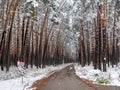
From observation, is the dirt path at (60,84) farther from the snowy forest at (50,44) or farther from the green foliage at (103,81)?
the green foliage at (103,81)

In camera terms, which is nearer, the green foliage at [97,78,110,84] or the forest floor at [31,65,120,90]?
the forest floor at [31,65,120,90]

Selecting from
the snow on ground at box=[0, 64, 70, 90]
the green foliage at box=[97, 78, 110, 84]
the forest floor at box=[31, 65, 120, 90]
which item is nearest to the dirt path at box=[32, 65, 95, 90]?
the forest floor at box=[31, 65, 120, 90]

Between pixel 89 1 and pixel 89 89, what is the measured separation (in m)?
23.5

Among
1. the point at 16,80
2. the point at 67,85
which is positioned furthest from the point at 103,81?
the point at 16,80

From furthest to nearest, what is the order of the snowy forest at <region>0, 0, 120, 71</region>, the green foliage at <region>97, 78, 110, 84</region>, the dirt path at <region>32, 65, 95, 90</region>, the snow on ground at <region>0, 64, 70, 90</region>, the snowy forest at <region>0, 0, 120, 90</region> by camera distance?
the snowy forest at <region>0, 0, 120, 71</region> < the snowy forest at <region>0, 0, 120, 90</region> < the green foliage at <region>97, 78, 110, 84</region> < the snow on ground at <region>0, 64, 70, 90</region> < the dirt path at <region>32, 65, 95, 90</region>

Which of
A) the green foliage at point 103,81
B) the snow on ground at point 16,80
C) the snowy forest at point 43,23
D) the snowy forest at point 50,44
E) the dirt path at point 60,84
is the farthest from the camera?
the snowy forest at point 43,23

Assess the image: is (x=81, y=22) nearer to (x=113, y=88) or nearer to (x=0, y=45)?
(x=0, y=45)

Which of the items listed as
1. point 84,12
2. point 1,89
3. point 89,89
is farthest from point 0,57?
point 84,12

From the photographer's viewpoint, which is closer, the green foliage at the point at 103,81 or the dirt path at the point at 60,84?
the dirt path at the point at 60,84

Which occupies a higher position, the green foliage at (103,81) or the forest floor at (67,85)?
the forest floor at (67,85)

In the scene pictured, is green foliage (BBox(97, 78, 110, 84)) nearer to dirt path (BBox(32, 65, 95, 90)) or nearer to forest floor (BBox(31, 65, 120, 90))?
forest floor (BBox(31, 65, 120, 90))

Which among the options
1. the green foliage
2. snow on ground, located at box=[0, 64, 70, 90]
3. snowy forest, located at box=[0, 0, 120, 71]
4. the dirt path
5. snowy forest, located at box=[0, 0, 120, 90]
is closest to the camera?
the dirt path

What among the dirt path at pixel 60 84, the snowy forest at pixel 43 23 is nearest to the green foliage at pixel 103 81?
the dirt path at pixel 60 84

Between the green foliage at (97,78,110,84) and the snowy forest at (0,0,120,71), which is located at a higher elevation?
the snowy forest at (0,0,120,71)
